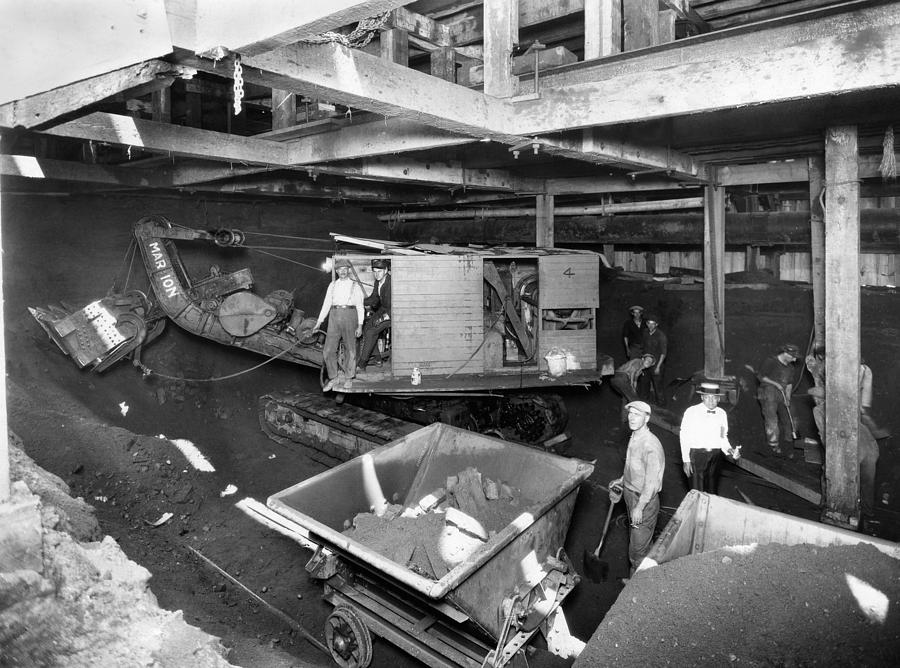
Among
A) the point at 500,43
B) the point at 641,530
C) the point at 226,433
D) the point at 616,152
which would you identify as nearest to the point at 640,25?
the point at 500,43

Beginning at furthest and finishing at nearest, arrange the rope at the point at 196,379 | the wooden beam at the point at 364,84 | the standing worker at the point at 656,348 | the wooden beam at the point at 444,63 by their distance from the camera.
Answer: the standing worker at the point at 656,348
the rope at the point at 196,379
the wooden beam at the point at 444,63
the wooden beam at the point at 364,84

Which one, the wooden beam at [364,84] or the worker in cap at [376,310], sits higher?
the wooden beam at [364,84]

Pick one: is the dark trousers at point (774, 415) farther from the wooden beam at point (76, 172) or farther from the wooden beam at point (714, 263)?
the wooden beam at point (76, 172)

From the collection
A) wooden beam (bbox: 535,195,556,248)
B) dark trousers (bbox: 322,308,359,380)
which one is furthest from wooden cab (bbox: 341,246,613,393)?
wooden beam (bbox: 535,195,556,248)

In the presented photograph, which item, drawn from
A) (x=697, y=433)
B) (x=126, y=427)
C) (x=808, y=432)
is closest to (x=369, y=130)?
(x=697, y=433)

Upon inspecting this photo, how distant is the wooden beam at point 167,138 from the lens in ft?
16.6

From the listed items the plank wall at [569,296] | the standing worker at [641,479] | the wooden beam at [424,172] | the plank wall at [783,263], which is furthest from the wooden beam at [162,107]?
the plank wall at [783,263]

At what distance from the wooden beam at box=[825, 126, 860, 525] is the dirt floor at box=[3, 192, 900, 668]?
149 cm

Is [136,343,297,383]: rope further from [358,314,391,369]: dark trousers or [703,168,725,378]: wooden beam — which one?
[703,168,725,378]: wooden beam

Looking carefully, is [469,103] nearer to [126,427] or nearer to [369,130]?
[369,130]

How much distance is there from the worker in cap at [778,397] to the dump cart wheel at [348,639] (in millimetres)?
6828

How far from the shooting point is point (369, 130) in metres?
5.74

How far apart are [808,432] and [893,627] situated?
6.36 meters

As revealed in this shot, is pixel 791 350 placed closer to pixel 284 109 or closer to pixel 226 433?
pixel 284 109
